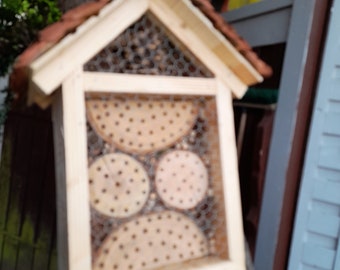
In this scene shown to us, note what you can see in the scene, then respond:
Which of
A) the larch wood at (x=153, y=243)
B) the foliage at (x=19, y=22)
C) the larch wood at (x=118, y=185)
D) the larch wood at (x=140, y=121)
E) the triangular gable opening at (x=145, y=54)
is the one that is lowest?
the larch wood at (x=153, y=243)

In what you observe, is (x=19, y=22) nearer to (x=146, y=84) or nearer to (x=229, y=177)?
(x=146, y=84)

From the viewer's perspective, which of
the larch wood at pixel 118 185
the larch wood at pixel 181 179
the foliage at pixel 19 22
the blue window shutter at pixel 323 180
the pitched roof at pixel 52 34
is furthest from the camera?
the blue window shutter at pixel 323 180

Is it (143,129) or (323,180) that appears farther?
(323,180)

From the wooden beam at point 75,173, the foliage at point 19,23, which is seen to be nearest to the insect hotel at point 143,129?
the wooden beam at point 75,173

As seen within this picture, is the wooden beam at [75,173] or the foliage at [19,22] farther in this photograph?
the foliage at [19,22]

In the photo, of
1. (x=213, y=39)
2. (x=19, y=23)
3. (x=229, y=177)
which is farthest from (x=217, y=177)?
(x=19, y=23)

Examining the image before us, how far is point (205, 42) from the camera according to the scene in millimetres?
1174

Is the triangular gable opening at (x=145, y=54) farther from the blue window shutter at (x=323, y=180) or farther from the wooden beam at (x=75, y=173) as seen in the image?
the blue window shutter at (x=323, y=180)

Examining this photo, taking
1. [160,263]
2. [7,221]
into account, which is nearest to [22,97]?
[160,263]

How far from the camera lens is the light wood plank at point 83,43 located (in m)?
0.97

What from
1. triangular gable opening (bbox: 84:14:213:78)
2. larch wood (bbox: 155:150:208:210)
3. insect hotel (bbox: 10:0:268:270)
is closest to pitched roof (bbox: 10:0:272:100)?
insect hotel (bbox: 10:0:268:270)

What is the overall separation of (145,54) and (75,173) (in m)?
0.42

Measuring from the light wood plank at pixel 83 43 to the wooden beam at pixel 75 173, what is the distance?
0.04m

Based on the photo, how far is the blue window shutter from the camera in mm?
1847
